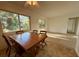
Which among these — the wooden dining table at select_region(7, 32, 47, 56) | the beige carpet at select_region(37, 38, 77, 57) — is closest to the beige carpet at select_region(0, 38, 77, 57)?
the beige carpet at select_region(37, 38, 77, 57)

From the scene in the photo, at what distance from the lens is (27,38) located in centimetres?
171

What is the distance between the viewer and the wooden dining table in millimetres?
1598

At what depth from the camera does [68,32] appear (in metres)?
1.69

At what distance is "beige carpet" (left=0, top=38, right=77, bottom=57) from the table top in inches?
6.0

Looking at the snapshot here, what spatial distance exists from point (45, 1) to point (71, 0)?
389mm

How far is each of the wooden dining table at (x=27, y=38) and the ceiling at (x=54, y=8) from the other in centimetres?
35

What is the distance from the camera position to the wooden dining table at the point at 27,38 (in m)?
1.60

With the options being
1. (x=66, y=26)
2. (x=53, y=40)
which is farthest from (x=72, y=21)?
(x=53, y=40)

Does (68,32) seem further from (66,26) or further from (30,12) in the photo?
(30,12)

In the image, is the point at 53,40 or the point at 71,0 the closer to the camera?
the point at 71,0

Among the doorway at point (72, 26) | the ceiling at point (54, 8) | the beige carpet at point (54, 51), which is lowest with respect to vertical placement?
the beige carpet at point (54, 51)

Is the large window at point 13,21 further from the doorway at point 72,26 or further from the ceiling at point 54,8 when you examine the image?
the doorway at point 72,26

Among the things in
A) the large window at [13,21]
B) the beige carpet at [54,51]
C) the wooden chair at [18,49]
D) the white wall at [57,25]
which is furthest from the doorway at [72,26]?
the wooden chair at [18,49]

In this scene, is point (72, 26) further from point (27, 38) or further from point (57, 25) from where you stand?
point (27, 38)
